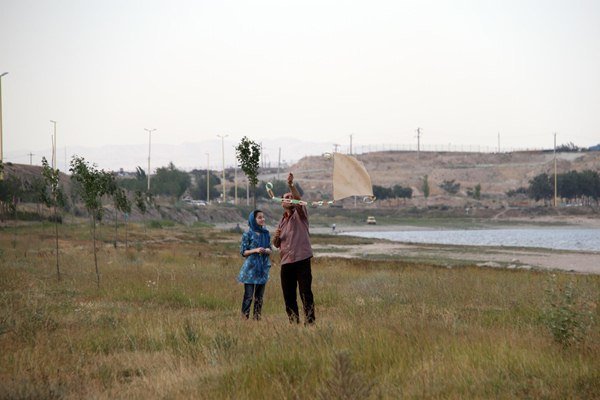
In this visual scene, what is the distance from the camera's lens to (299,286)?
35.8 feet

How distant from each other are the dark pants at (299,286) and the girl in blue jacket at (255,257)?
827mm

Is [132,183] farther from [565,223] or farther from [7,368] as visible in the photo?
[7,368]

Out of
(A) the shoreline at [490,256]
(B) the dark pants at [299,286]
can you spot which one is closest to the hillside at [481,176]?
(A) the shoreline at [490,256]

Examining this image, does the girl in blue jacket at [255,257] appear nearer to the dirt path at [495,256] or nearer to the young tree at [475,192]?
the dirt path at [495,256]

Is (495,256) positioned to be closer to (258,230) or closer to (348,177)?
(258,230)

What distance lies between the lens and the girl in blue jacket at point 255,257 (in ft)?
39.1

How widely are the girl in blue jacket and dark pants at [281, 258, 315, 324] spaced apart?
0.83 m

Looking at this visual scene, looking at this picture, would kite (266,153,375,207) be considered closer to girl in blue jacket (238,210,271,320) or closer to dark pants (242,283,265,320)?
girl in blue jacket (238,210,271,320)

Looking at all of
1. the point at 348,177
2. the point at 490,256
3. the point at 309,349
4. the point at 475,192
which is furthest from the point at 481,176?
the point at 309,349

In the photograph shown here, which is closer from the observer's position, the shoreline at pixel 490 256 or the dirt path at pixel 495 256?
the shoreline at pixel 490 256

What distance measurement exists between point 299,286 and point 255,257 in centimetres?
135

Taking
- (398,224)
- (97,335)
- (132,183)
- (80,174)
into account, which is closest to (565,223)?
(398,224)

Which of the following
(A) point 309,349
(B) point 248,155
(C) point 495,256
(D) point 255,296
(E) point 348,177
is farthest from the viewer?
(C) point 495,256

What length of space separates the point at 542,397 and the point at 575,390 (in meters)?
0.35
